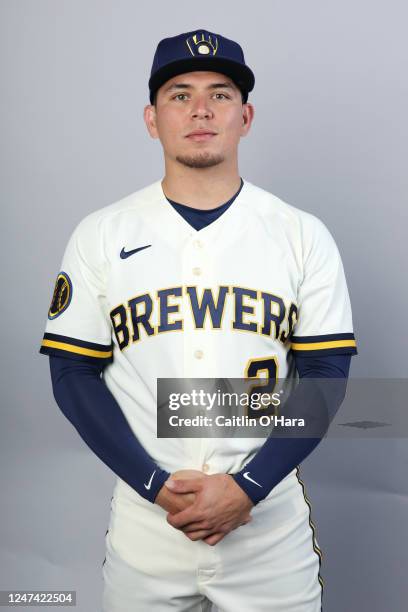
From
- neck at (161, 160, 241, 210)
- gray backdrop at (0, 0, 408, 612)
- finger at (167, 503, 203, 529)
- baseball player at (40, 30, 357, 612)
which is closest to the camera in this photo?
finger at (167, 503, 203, 529)

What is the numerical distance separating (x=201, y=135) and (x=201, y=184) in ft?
0.44

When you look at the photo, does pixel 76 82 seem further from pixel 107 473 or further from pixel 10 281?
pixel 107 473

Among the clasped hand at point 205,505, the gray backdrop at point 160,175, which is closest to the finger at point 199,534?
the clasped hand at point 205,505

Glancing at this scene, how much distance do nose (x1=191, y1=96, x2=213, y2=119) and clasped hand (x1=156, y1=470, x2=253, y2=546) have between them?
2.78 ft

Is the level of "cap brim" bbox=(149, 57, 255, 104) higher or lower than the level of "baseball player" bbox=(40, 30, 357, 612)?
higher

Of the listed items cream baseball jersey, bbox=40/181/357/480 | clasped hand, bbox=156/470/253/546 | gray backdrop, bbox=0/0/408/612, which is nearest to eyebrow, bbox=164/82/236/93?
cream baseball jersey, bbox=40/181/357/480

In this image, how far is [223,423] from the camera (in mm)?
2342

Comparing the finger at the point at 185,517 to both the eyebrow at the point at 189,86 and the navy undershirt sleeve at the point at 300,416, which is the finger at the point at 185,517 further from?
the eyebrow at the point at 189,86

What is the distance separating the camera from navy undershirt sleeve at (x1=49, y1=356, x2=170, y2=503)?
2238 millimetres

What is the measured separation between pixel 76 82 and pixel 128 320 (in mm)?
1844

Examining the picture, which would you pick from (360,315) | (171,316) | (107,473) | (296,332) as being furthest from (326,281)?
(107,473)

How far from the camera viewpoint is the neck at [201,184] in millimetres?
2410

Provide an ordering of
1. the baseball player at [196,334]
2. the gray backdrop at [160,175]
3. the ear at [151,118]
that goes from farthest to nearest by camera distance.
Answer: the gray backdrop at [160,175], the ear at [151,118], the baseball player at [196,334]

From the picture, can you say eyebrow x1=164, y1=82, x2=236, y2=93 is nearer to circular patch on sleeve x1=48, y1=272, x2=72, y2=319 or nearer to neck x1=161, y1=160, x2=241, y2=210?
neck x1=161, y1=160, x2=241, y2=210
